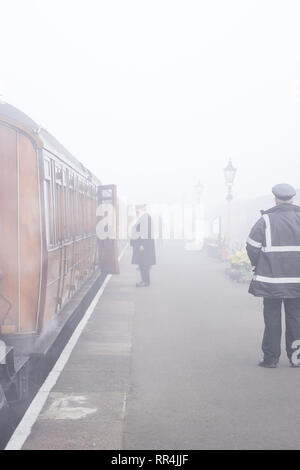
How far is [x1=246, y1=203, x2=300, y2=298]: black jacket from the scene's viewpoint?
682cm

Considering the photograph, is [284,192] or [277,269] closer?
[277,269]

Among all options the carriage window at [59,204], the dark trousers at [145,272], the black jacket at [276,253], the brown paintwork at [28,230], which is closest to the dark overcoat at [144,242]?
the dark trousers at [145,272]

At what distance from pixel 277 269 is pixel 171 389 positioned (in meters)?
1.69

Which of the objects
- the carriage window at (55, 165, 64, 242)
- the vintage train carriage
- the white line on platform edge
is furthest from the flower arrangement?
the vintage train carriage

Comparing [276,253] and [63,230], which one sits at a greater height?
[63,230]

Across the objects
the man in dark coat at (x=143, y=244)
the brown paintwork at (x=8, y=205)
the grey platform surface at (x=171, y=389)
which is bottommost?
the grey platform surface at (x=171, y=389)

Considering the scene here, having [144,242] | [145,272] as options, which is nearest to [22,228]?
[144,242]

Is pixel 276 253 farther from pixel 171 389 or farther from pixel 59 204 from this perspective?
pixel 59 204

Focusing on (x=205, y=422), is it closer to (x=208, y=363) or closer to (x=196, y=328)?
(x=208, y=363)

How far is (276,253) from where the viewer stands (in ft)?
22.6

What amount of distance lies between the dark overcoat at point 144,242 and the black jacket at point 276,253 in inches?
328

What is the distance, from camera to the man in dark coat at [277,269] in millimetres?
6824

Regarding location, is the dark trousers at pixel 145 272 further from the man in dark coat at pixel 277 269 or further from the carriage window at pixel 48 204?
the man in dark coat at pixel 277 269
